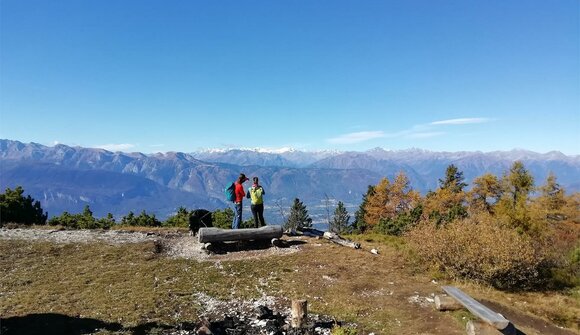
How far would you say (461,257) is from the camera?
56.5 feet

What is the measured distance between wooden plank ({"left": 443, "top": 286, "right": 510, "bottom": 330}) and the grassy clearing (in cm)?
64

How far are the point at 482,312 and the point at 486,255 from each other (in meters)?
5.51

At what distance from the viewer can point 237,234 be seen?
20.7 meters

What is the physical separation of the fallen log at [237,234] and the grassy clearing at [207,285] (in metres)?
1.85

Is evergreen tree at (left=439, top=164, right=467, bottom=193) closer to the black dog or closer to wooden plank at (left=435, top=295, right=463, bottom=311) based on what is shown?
the black dog

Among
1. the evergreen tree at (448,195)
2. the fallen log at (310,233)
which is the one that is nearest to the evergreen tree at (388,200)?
the evergreen tree at (448,195)

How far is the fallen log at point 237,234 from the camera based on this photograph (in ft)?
66.2

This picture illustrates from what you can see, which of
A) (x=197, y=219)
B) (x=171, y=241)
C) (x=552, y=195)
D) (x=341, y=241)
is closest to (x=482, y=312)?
(x=341, y=241)

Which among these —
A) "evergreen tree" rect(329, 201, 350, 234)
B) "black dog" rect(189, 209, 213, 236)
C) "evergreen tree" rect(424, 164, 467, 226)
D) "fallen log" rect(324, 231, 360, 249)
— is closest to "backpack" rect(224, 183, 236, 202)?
"black dog" rect(189, 209, 213, 236)

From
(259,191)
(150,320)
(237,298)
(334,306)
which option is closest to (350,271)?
(334,306)

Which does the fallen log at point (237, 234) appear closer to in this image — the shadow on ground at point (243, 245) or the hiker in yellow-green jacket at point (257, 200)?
the shadow on ground at point (243, 245)

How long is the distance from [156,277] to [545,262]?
18.5m

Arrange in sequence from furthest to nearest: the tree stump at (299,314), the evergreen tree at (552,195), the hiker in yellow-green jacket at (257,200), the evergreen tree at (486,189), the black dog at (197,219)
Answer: the evergreen tree at (486,189) → the evergreen tree at (552,195) → the black dog at (197,219) → the hiker in yellow-green jacket at (257,200) → the tree stump at (299,314)

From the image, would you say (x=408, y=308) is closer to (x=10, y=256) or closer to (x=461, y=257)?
(x=461, y=257)
